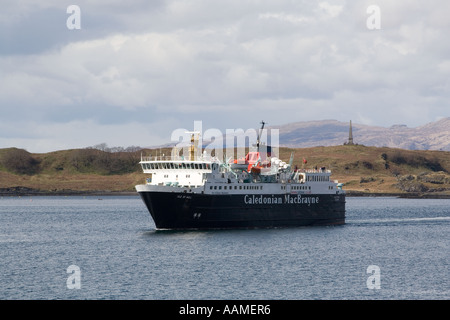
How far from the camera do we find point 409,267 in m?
50.2

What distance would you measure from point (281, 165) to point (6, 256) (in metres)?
33.7

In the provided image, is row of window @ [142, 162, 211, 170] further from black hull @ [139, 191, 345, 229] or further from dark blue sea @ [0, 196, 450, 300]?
dark blue sea @ [0, 196, 450, 300]

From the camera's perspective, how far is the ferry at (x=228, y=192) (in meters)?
64.4

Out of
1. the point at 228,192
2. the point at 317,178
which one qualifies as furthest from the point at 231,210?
the point at 317,178

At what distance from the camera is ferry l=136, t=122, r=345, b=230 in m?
64.4

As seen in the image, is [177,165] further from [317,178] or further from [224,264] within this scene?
[317,178]

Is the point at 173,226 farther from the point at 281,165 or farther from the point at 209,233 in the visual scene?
the point at 281,165

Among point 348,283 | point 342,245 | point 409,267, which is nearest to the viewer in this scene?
point 348,283

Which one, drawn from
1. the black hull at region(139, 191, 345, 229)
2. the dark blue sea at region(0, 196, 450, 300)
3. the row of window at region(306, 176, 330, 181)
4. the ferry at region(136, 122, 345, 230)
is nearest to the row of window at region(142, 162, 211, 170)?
the ferry at region(136, 122, 345, 230)

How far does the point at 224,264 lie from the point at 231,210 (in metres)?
17.7

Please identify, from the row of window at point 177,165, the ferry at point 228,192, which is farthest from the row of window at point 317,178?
the row of window at point 177,165

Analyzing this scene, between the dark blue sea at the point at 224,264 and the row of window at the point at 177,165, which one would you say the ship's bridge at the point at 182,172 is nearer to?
the row of window at the point at 177,165

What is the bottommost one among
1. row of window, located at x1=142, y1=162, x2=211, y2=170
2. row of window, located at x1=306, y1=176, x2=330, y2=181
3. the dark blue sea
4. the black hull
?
the dark blue sea
